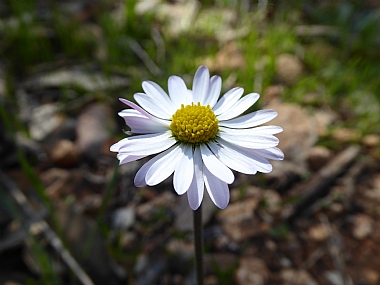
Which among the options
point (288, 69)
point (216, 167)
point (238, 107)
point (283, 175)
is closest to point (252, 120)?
point (238, 107)

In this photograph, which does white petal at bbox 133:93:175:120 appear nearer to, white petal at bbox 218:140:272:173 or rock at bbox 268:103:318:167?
white petal at bbox 218:140:272:173

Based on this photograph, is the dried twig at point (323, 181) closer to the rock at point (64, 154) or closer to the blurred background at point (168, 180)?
the blurred background at point (168, 180)

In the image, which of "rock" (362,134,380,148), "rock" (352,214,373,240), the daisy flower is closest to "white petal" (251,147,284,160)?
the daisy flower

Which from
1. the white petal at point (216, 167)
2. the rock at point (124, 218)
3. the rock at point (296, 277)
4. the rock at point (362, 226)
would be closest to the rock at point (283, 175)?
the rock at point (362, 226)

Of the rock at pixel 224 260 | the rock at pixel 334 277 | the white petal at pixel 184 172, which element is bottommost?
the rock at pixel 334 277

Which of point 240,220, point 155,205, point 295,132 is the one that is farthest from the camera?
point 295,132

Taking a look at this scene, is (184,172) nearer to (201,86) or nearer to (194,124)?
(194,124)
